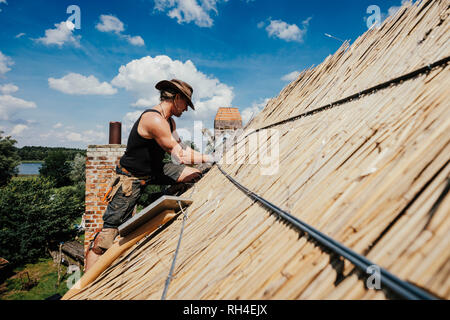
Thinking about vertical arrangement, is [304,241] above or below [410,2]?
below

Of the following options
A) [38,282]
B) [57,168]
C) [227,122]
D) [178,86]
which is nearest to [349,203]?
[178,86]

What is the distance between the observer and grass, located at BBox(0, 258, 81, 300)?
9656 millimetres

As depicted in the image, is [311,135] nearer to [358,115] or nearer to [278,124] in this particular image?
[358,115]

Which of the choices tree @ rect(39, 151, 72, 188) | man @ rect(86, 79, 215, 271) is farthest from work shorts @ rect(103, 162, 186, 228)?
tree @ rect(39, 151, 72, 188)

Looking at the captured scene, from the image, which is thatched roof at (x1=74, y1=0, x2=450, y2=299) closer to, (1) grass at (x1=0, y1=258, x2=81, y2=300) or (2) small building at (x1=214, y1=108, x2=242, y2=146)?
(2) small building at (x1=214, y1=108, x2=242, y2=146)

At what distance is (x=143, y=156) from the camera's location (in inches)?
103

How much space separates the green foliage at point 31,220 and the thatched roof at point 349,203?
16.0m

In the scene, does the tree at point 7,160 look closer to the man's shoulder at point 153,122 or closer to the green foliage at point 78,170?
the green foliage at point 78,170

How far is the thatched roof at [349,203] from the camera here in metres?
0.65

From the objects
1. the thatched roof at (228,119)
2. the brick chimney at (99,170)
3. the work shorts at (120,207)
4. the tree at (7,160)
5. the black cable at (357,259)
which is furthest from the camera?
the tree at (7,160)

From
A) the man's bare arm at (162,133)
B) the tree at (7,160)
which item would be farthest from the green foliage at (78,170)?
the man's bare arm at (162,133)
